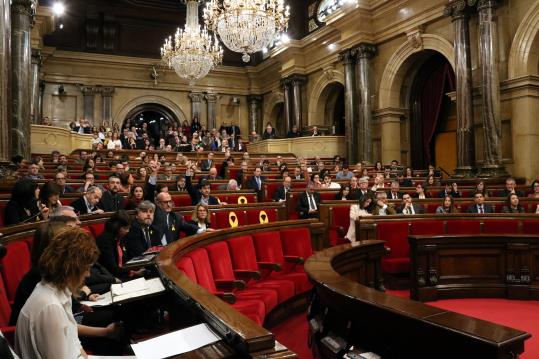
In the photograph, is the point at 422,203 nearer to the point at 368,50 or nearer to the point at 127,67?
the point at 368,50

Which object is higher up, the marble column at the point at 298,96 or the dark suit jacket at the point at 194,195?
the marble column at the point at 298,96

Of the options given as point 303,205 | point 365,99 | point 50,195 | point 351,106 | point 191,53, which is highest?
point 191,53

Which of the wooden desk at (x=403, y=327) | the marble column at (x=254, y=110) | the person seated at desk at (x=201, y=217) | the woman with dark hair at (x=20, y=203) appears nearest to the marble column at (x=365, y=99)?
the marble column at (x=254, y=110)

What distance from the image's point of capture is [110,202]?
17.5 feet

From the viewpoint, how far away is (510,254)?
4645mm

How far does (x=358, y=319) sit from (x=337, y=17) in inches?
514

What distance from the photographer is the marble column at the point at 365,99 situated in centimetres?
1342

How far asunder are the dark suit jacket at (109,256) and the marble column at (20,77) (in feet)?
22.4

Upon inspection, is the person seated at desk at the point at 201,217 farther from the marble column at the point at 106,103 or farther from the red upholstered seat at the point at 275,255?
the marble column at the point at 106,103

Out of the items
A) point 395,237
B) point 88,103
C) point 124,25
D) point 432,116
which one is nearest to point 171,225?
point 395,237

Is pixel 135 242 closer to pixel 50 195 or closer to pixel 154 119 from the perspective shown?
pixel 50 195

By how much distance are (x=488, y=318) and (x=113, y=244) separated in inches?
123

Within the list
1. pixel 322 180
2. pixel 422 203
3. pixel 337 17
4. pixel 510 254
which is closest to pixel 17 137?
pixel 322 180

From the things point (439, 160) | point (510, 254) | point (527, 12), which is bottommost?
point (510, 254)
